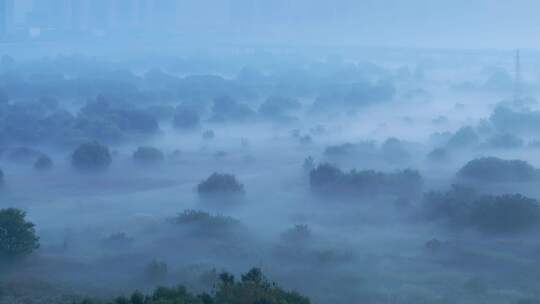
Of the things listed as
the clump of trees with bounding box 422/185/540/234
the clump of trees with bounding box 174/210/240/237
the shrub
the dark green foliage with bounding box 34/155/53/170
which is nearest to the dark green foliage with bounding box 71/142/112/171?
the dark green foliage with bounding box 34/155/53/170

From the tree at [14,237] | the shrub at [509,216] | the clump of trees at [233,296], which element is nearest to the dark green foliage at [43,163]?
the tree at [14,237]

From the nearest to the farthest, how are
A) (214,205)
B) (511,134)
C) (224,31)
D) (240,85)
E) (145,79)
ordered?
(214,205), (511,134), (240,85), (145,79), (224,31)

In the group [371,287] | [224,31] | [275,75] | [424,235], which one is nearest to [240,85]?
[275,75]

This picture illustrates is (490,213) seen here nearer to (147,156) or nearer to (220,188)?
(220,188)

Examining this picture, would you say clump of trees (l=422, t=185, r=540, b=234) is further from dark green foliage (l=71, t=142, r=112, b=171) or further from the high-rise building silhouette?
the high-rise building silhouette

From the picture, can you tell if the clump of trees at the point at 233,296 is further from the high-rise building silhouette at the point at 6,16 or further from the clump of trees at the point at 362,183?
the high-rise building silhouette at the point at 6,16

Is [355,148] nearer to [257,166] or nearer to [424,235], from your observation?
[257,166]
